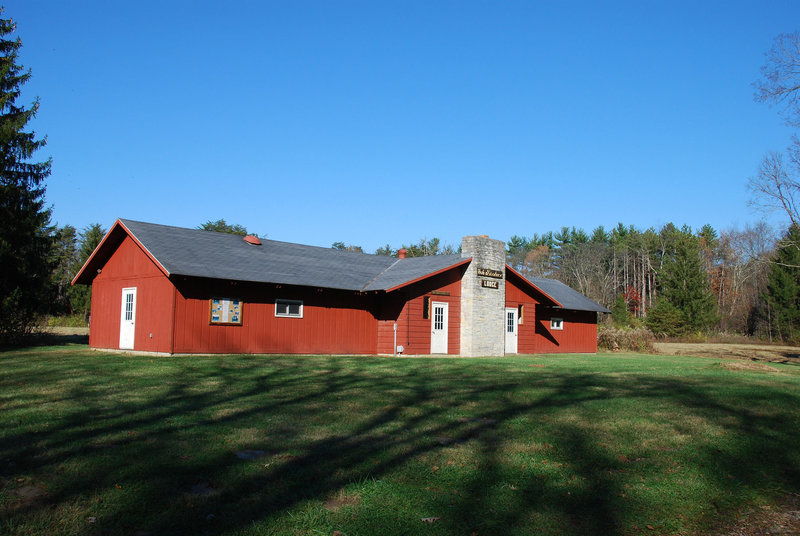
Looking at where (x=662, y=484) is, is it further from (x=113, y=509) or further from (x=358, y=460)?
(x=113, y=509)

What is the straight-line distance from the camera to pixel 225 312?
61.5 ft

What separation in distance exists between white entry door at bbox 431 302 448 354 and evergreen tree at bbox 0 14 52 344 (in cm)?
1462

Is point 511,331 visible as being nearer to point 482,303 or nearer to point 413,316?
point 482,303

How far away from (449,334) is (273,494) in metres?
17.9

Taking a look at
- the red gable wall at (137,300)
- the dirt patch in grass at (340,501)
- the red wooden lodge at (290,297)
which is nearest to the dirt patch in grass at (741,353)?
the red wooden lodge at (290,297)

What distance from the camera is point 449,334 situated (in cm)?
2259

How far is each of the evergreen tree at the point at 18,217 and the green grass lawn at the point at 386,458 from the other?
39.3ft

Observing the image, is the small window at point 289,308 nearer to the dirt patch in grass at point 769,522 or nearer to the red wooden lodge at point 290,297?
the red wooden lodge at point 290,297

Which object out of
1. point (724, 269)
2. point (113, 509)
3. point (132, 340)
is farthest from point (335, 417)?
point (724, 269)

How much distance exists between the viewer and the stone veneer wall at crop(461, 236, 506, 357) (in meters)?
22.8

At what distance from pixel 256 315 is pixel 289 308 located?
1.24 m

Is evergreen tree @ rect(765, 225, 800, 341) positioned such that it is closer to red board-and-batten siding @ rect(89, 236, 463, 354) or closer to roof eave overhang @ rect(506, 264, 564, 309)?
roof eave overhang @ rect(506, 264, 564, 309)

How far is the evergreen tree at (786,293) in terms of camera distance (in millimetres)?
45250

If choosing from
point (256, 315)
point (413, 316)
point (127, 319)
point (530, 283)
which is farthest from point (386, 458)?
point (530, 283)
